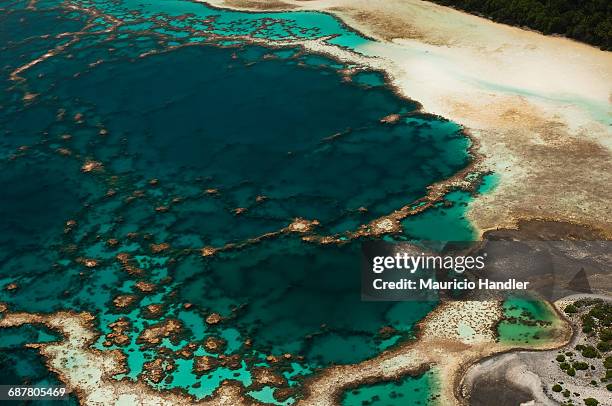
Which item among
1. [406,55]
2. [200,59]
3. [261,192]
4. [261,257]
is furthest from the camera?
[200,59]

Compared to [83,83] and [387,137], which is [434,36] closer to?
[387,137]

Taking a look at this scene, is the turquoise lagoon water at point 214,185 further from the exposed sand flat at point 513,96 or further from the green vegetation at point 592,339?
the green vegetation at point 592,339

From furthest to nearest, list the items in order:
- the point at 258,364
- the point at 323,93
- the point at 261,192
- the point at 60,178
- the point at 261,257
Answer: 1. the point at 323,93
2. the point at 60,178
3. the point at 261,192
4. the point at 261,257
5. the point at 258,364

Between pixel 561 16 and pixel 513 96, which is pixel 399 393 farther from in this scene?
pixel 561 16

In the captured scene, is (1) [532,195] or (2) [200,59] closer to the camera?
(1) [532,195]

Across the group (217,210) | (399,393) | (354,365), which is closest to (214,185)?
(217,210)

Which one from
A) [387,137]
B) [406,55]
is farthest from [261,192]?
[406,55]

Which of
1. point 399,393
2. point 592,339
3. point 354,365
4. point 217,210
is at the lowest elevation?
point 354,365
